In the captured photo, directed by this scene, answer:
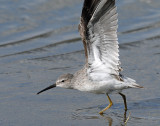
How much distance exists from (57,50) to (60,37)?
37.4 inches

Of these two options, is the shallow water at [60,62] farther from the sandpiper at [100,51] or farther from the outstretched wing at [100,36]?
the outstretched wing at [100,36]

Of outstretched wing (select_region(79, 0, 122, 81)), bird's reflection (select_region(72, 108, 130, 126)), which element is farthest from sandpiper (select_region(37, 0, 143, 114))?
bird's reflection (select_region(72, 108, 130, 126))

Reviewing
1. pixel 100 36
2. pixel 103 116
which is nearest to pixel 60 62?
pixel 103 116

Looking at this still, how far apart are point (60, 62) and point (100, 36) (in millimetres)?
3107

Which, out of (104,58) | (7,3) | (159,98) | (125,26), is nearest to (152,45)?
(125,26)

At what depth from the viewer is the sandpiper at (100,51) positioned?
6621mm

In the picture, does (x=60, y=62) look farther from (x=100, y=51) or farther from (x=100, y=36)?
(x=100, y=36)

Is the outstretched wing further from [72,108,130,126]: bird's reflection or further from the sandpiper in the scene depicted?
[72,108,130,126]: bird's reflection

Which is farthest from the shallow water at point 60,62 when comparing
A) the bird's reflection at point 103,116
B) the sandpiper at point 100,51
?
the sandpiper at point 100,51

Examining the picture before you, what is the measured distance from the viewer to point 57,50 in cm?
1054

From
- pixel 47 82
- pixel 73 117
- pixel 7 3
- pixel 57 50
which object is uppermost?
pixel 7 3

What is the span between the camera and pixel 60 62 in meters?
9.76

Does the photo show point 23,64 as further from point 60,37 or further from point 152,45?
point 152,45

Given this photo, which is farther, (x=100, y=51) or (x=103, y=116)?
(x=103, y=116)
